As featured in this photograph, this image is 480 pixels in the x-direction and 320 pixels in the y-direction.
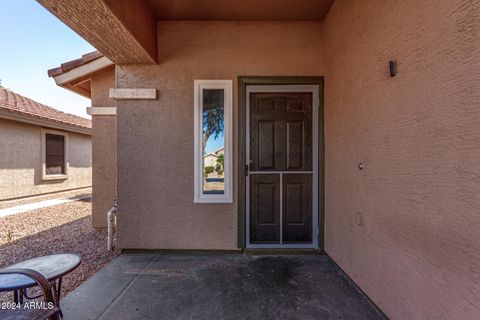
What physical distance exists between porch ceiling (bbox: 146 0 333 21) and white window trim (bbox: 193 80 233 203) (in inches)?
32.3

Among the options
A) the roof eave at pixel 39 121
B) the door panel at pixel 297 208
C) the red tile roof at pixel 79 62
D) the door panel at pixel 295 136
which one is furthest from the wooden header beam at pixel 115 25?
the roof eave at pixel 39 121

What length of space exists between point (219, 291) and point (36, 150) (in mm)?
7956

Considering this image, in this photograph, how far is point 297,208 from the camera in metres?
3.06

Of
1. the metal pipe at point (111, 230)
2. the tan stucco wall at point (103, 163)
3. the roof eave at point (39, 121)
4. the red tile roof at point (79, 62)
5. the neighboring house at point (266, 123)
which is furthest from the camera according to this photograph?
the roof eave at point (39, 121)

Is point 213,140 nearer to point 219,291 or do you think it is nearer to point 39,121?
point 219,291

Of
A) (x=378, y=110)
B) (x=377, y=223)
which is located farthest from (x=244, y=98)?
(x=377, y=223)

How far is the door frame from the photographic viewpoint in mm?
2943

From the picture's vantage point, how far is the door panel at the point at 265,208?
305cm

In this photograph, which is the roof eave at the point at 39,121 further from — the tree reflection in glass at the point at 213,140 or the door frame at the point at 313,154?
the door frame at the point at 313,154

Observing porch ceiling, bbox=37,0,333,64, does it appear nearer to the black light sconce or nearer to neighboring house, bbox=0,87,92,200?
the black light sconce

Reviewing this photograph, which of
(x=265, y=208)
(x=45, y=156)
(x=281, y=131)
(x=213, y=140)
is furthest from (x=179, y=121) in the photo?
(x=45, y=156)

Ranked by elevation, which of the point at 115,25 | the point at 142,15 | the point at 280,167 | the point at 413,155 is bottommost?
the point at 280,167

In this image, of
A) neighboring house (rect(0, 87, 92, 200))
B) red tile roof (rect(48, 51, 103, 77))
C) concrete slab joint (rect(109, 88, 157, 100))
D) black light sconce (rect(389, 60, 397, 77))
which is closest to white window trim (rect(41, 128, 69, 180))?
neighboring house (rect(0, 87, 92, 200))

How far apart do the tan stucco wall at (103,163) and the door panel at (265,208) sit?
2779 mm
